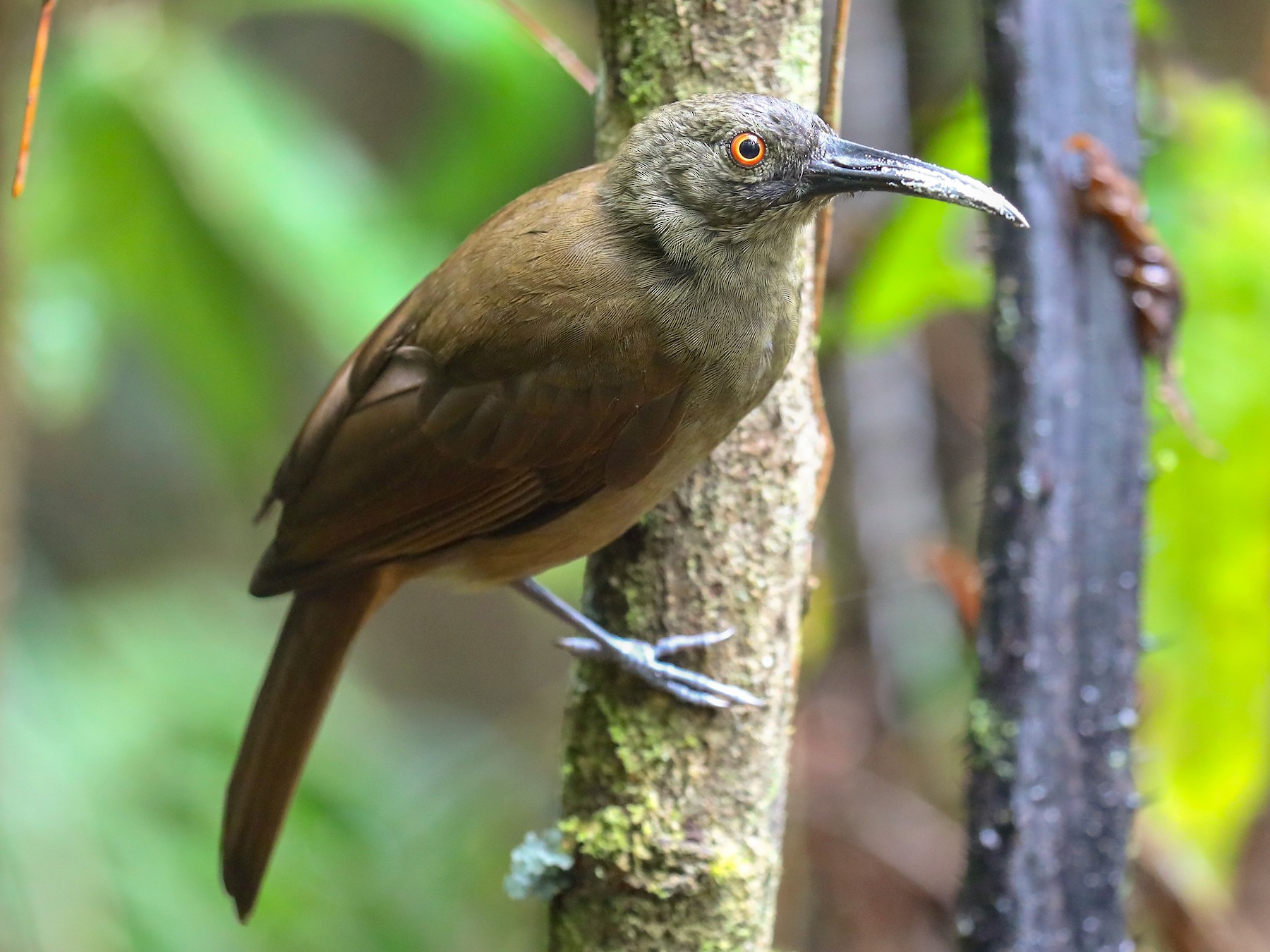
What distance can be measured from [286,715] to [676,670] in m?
0.78

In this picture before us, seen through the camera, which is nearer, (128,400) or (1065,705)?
(1065,705)

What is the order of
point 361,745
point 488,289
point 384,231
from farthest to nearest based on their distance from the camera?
point 361,745 < point 384,231 < point 488,289

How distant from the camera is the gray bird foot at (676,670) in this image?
6.31 feet

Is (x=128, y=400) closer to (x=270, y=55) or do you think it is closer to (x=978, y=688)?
(x=270, y=55)

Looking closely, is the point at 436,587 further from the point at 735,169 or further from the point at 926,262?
the point at 735,169

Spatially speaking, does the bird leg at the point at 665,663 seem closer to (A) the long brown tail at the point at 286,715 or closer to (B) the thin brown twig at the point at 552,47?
(A) the long brown tail at the point at 286,715

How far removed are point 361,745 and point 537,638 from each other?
318 centimetres

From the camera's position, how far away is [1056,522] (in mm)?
1903

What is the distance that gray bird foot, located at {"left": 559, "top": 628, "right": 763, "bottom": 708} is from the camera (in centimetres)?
192

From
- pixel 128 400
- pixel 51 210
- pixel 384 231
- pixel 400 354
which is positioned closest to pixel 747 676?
pixel 400 354

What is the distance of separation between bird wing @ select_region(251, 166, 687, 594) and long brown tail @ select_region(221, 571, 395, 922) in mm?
103

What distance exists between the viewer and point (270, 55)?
720 cm

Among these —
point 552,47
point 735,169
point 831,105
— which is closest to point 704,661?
point 735,169

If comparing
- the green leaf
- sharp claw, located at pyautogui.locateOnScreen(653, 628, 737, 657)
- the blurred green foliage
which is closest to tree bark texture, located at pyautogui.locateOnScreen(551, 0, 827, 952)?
sharp claw, located at pyautogui.locateOnScreen(653, 628, 737, 657)
